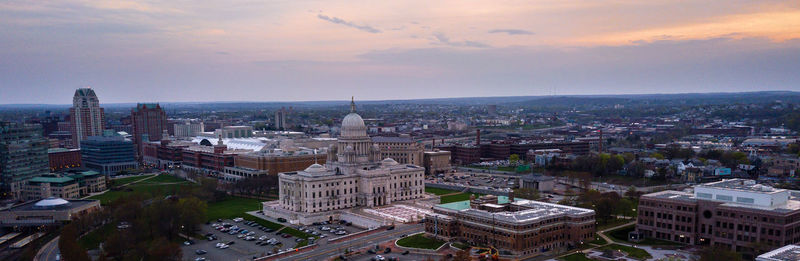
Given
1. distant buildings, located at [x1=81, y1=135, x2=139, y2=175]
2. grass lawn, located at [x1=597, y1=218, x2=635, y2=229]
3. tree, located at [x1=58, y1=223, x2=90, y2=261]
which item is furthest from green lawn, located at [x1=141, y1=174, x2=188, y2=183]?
grass lawn, located at [x1=597, y1=218, x2=635, y2=229]

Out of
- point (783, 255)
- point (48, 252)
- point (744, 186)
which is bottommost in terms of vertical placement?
point (48, 252)

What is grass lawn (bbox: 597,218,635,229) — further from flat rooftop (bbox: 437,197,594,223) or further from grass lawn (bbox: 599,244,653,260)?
grass lawn (bbox: 599,244,653,260)

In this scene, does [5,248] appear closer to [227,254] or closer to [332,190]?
[227,254]

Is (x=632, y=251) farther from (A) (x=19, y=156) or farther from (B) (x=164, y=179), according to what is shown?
(A) (x=19, y=156)

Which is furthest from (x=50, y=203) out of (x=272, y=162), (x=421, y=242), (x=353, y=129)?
(x=421, y=242)

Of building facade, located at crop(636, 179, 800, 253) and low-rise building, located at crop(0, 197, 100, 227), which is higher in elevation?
building facade, located at crop(636, 179, 800, 253)
